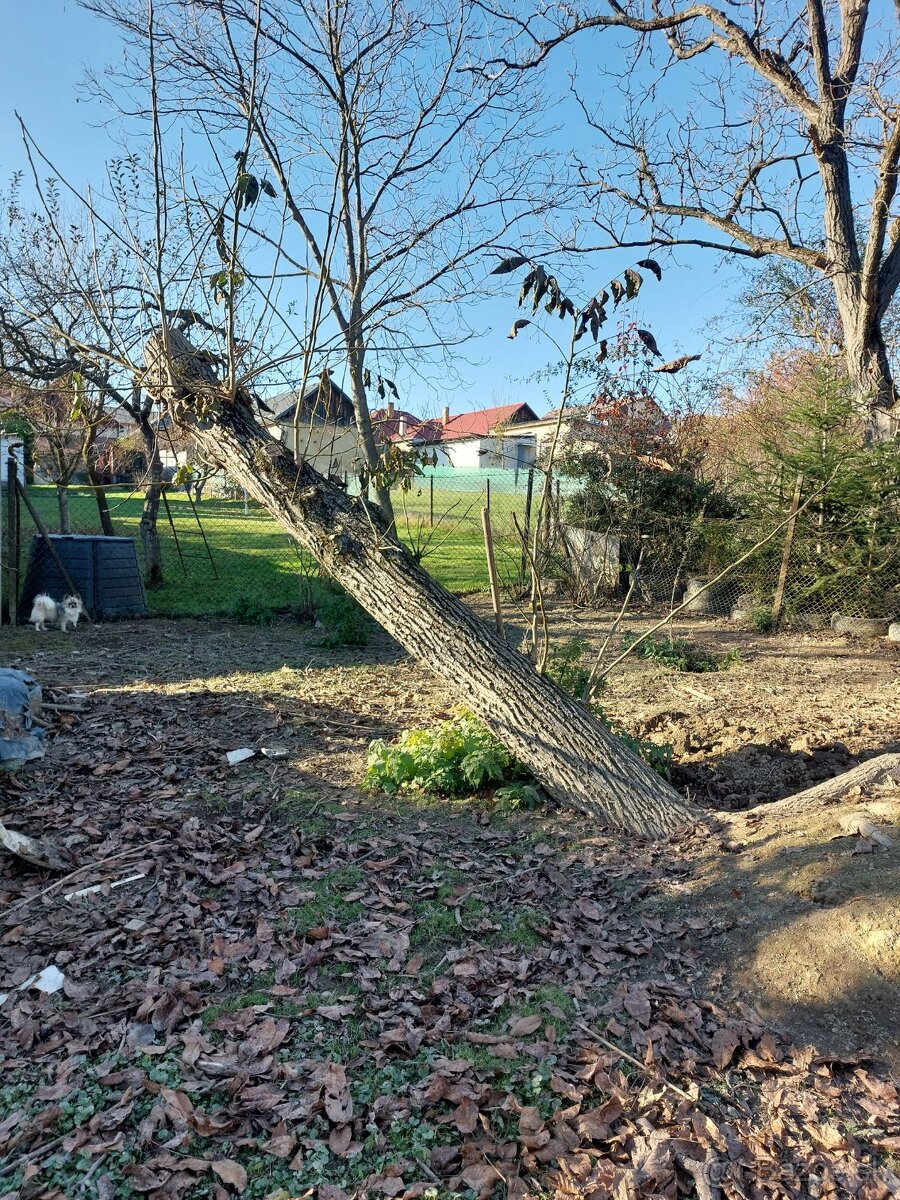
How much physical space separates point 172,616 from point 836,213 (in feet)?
33.9

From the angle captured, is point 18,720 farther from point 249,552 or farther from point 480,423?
point 480,423

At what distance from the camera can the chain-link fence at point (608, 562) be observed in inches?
363

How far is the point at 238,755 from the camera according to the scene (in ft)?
15.2

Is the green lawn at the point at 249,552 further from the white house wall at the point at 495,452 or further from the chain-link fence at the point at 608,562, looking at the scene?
the white house wall at the point at 495,452

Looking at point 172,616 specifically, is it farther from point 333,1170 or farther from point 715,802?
point 333,1170

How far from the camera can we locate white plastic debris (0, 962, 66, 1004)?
8.65 feet

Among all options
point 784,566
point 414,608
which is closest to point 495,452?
point 414,608

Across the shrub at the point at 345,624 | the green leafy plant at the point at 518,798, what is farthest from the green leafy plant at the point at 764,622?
the green leafy plant at the point at 518,798

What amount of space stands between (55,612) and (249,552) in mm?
5770

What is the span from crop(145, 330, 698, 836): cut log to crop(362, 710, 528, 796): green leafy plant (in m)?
0.15

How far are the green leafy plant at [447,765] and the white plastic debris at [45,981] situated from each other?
5.99ft

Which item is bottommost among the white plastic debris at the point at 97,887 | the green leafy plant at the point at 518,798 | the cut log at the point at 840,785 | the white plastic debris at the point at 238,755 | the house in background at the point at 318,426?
the white plastic debris at the point at 97,887

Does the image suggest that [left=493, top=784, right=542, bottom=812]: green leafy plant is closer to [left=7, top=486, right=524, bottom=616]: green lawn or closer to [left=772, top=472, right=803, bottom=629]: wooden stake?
[left=7, top=486, right=524, bottom=616]: green lawn

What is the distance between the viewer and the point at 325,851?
140 inches
